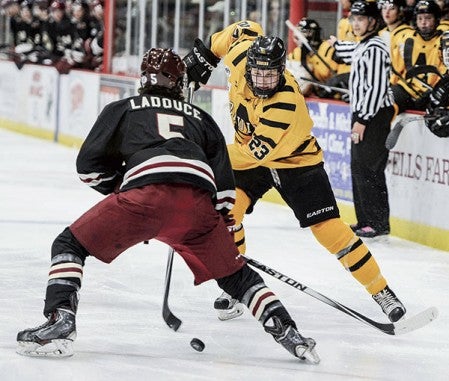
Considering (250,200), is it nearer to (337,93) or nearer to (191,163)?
(191,163)

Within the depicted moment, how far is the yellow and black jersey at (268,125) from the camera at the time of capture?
4441 mm

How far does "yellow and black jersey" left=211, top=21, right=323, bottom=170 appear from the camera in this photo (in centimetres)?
444

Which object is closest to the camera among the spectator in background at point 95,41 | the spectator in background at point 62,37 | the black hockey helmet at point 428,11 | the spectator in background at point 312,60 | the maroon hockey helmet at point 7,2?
the black hockey helmet at point 428,11

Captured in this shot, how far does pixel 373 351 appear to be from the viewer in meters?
4.25

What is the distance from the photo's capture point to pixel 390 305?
4.60m

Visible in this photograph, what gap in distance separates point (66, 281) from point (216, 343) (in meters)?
0.72

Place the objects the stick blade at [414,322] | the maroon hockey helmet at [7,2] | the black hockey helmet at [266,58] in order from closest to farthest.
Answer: the black hockey helmet at [266,58] → the stick blade at [414,322] → the maroon hockey helmet at [7,2]

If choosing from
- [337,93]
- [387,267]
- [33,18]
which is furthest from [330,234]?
[33,18]

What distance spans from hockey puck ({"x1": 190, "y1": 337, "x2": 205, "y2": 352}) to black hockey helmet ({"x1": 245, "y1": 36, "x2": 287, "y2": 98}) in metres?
0.93

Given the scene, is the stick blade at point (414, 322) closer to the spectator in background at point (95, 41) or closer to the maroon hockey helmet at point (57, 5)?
the spectator in background at point (95, 41)

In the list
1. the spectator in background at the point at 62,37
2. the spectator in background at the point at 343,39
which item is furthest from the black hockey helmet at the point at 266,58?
the spectator in background at the point at 62,37

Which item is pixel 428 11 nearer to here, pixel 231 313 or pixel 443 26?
pixel 443 26

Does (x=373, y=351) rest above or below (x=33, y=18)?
below

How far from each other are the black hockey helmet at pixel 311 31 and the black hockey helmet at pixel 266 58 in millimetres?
3886
